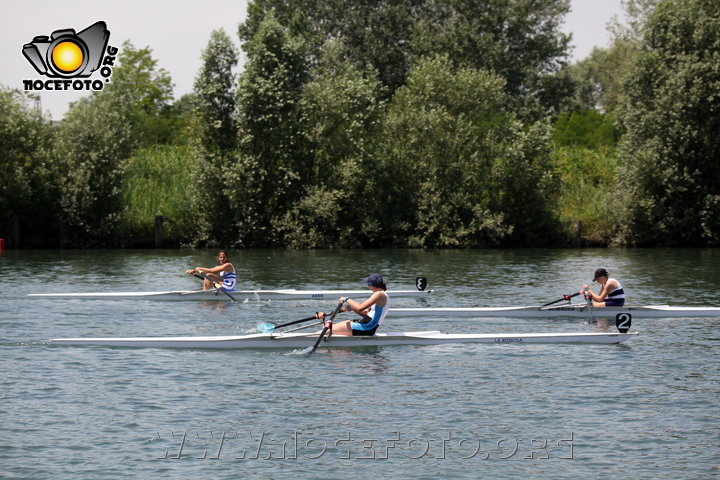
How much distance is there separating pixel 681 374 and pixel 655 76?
40.6 m

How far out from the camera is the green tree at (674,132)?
184 ft

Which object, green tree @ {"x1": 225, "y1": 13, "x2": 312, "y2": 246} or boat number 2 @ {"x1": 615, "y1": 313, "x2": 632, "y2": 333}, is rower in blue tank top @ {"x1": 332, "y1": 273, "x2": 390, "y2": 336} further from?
green tree @ {"x1": 225, "y1": 13, "x2": 312, "y2": 246}

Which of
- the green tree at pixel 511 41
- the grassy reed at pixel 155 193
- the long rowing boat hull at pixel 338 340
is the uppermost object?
the green tree at pixel 511 41

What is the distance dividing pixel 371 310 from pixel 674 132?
39.6m

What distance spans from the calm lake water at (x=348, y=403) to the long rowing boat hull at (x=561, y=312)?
0.33m

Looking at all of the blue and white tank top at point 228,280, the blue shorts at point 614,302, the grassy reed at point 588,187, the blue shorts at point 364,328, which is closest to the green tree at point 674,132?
the grassy reed at point 588,187

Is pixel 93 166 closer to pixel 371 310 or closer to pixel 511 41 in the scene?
pixel 371 310

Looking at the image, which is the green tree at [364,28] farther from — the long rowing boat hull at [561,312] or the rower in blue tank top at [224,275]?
the long rowing boat hull at [561,312]

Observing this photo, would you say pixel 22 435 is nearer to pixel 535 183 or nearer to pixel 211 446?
pixel 211 446

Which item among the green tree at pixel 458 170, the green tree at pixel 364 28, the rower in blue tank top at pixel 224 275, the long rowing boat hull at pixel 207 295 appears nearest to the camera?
the rower in blue tank top at pixel 224 275

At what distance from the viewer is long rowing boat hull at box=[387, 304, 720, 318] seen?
27.2 meters

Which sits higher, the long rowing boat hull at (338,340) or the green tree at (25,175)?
the green tree at (25,175)

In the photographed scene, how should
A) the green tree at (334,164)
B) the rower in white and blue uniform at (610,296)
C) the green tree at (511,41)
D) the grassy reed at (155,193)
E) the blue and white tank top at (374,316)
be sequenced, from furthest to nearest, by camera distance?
the green tree at (511,41) → the grassy reed at (155,193) → the green tree at (334,164) → the rower in white and blue uniform at (610,296) → the blue and white tank top at (374,316)

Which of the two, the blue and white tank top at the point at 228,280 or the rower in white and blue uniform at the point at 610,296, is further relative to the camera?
the blue and white tank top at the point at 228,280
